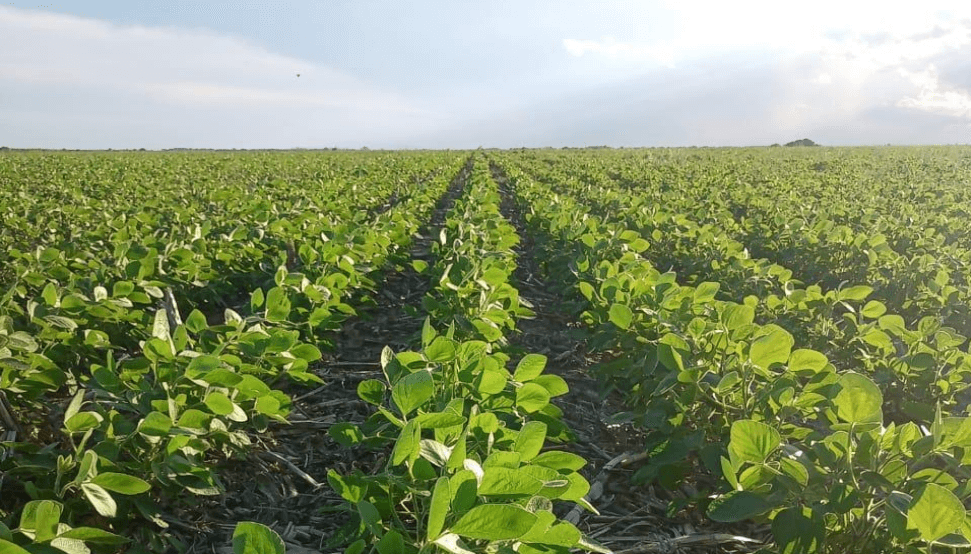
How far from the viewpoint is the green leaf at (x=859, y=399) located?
159 centimetres

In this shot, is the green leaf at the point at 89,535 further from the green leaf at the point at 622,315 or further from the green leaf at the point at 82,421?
the green leaf at the point at 622,315

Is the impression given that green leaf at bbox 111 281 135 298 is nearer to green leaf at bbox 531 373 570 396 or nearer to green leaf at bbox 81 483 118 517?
green leaf at bbox 81 483 118 517

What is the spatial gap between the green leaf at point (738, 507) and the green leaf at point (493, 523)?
0.77 meters

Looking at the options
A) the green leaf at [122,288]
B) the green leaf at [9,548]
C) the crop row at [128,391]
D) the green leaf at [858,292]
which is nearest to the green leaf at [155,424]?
the crop row at [128,391]

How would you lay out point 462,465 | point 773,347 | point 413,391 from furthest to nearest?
point 773,347
point 413,391
point 462,465

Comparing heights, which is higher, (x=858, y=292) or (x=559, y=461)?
(x=858, y=292)

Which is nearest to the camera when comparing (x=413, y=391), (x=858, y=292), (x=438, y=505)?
(x=438, y=505)

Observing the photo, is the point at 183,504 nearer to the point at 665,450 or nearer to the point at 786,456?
the point at 665,450


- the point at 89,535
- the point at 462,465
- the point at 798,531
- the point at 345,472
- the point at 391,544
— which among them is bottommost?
the point at 345,472

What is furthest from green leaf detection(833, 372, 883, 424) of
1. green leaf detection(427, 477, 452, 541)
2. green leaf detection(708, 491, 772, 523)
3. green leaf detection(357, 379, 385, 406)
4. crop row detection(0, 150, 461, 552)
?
crop row detection(0, 150, 461, 552)

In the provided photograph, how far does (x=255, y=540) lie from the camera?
1.05 m

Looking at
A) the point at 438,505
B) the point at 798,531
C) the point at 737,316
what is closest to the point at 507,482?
the point at 438,505

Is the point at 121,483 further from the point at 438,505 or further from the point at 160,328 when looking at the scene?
the point at 438,505

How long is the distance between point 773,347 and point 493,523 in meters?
1.38
